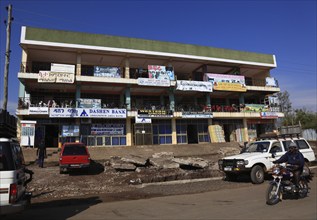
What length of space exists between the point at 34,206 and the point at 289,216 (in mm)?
8164

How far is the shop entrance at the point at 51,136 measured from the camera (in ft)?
98.8

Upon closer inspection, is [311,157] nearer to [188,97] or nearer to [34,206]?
[34,206]

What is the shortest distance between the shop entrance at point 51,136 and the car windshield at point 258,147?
23430 millimetres

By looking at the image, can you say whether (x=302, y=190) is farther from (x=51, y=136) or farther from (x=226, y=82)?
(x=226, y=82)

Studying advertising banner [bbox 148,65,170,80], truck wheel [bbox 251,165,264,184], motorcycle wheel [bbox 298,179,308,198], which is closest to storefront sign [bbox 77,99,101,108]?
advertising banner [bbox 148,65,170,80]

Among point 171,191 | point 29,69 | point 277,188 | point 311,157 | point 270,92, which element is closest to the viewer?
point 277,188

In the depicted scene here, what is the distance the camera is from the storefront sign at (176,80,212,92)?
32.2 metres

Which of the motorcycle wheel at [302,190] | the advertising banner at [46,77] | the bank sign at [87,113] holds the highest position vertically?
the advertising banner at [46,77]

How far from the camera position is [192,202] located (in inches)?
348

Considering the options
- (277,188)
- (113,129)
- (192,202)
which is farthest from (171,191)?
(113,129)

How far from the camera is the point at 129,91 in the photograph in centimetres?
3120

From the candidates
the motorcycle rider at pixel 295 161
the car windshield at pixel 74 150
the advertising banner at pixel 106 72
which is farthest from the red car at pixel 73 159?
the advertising banner at pixel 106 72

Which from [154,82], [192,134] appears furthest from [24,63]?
[192,134]

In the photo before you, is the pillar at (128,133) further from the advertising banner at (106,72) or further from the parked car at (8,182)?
the parked car at (8,182)
